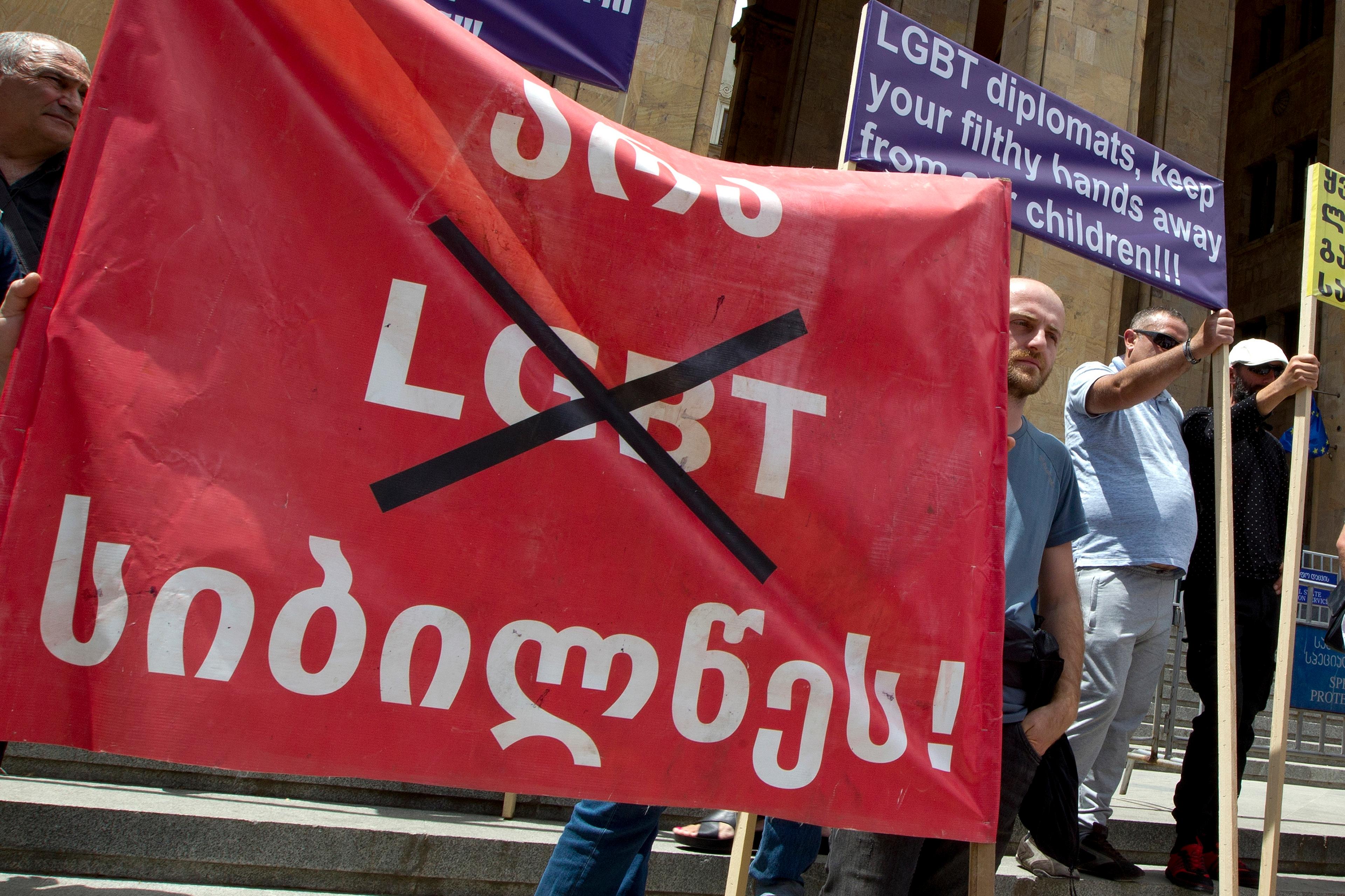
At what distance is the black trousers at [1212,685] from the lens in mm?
3852

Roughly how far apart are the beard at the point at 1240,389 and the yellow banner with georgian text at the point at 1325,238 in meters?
0.44

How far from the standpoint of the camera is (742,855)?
2.17 meters

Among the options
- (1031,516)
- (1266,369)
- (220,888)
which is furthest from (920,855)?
(1266,369)

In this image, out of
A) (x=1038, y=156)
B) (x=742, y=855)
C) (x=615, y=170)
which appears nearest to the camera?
(x=615, y=170)

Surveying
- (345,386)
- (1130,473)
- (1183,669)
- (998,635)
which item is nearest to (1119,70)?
(1183,669)

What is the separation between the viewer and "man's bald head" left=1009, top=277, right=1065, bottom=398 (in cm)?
260

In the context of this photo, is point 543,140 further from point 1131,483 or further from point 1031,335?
point 1131,483

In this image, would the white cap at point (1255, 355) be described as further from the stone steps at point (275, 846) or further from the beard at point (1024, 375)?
the stone steps at point (275, 846)

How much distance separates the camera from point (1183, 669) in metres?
9.33

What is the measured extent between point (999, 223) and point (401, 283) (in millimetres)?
1373

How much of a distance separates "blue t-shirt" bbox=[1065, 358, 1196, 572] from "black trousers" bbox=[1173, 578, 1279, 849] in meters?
0.38

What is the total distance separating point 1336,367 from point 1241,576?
11.1 metres

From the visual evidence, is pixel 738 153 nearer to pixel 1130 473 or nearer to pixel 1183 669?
pixel 1183 669

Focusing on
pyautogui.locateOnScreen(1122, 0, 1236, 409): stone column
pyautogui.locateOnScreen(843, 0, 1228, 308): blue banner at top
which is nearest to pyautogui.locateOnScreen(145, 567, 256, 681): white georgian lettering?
pyautogui.locateOnScreen(843, 0, 1228, 308): blue banner at top
